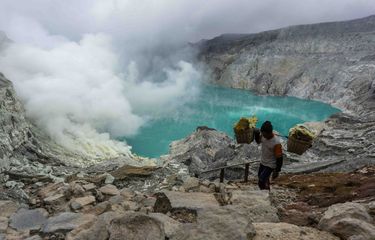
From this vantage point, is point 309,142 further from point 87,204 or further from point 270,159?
point 87,204

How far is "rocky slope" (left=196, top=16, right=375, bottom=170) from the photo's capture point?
6450 cm

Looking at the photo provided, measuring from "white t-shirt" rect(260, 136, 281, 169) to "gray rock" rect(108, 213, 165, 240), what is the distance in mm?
3233

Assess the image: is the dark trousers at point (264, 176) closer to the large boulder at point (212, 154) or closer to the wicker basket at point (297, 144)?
the wicker basket at point (297, 144)

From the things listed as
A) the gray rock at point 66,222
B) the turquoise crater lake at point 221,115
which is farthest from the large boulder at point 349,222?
the turquoise crater lake at point 221,115

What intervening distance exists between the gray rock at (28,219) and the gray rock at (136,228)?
6.43 ft

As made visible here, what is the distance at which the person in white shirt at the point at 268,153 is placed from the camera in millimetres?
7203

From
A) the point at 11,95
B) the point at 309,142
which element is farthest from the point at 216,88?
the point at 309,142

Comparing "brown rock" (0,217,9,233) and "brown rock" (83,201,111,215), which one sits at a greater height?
"brown rock" (83,201,111,215)

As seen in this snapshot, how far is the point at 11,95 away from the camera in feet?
84.0

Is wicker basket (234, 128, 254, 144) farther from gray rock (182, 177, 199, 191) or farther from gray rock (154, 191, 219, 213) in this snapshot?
gray rock (154, 191, 219, 213)

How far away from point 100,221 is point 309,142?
224 inches

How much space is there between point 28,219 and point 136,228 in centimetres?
297

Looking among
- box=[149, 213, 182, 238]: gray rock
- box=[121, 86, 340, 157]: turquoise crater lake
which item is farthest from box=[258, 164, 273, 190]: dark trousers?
box=[121, 86, 340, 157]: turquoise crater lake

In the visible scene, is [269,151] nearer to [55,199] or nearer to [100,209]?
[100,209]
